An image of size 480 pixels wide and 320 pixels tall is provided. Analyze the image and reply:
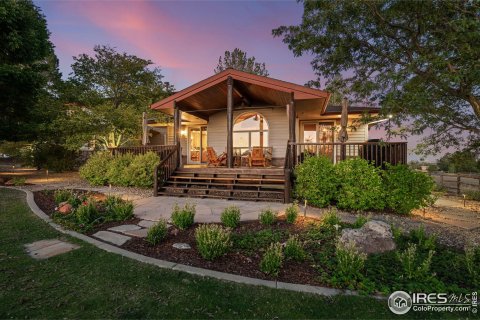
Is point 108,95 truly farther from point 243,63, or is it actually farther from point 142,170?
point 243,63

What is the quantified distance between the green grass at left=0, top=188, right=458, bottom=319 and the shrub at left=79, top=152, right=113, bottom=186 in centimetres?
821

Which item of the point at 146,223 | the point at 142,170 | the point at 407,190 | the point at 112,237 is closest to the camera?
the point at 112,237

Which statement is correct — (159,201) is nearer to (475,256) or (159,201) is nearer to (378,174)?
(378,174)

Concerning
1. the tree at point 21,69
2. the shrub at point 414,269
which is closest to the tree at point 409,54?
the shrub at point 414,269

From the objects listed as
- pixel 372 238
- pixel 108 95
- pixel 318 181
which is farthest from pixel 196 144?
pixel 372 238

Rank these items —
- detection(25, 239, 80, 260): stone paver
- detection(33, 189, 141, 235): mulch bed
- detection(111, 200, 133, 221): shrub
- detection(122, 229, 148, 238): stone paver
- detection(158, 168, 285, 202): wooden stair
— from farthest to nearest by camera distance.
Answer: detection(158, 168, 285, 202): wooden stair, detection(111, 200, 133, 221): shrub, detection(33, 189, 141, 235): mulch bed, detection(122, 229, 148, 238): stone paver, detection(25, 239, 80, 260): stone paver

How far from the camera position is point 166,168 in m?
9.38

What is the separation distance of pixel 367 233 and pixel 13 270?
4.90 metres

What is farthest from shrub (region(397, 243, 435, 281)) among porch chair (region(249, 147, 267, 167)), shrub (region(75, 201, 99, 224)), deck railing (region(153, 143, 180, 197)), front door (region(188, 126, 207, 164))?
front door (region(188, 126, 207, 164))

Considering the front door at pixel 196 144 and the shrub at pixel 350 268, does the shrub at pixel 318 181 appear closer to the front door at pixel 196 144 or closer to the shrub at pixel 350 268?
the shrub at pixel 350 268

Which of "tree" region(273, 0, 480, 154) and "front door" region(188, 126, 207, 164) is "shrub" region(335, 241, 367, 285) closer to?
"tree" region(273, 0, 480, 154)

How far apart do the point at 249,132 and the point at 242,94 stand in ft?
7.01

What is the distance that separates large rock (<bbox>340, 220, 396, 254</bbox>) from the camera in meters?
3.69

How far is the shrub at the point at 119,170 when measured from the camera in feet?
34.2
